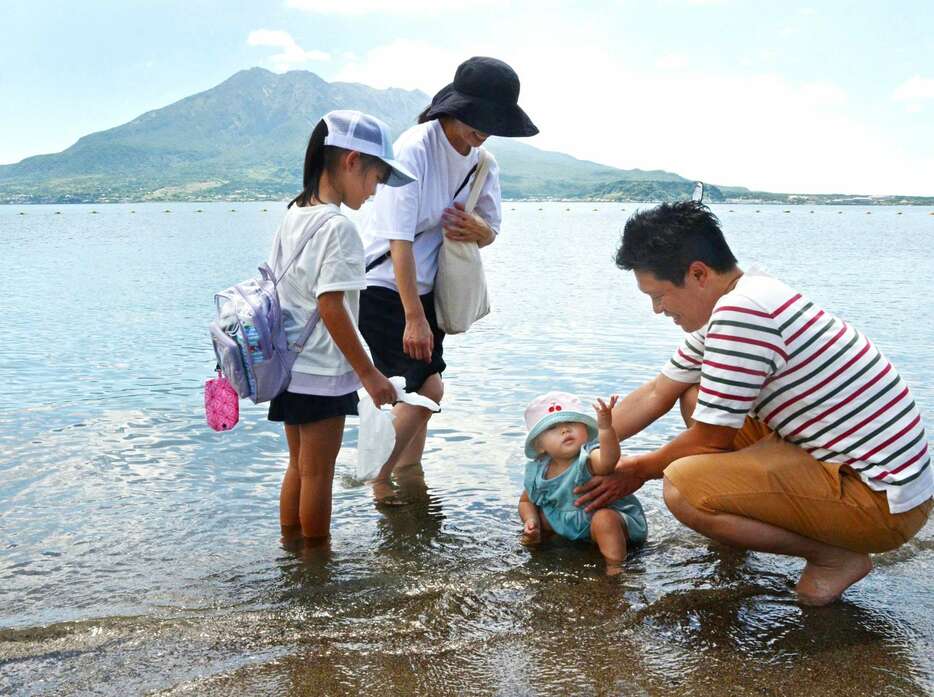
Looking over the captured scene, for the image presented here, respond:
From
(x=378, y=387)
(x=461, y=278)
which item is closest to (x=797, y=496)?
(x=378, y=387)

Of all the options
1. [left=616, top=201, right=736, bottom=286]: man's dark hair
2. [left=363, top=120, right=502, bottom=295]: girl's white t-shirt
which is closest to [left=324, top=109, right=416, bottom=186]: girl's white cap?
[left=363, top=120, right=502, bottom=295]: girl's white t-shirt

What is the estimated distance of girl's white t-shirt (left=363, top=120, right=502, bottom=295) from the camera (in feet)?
14.7

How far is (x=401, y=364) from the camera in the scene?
4.88m

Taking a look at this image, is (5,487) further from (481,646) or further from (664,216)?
(664,216)

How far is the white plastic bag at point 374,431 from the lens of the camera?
4.13 meters

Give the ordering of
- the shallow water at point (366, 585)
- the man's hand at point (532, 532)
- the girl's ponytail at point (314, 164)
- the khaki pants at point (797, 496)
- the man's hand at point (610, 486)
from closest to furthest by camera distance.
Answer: the shallow water at point (366, 585), the khaki pants at point (797, 496), the girl's ponytail at point (314, 164), the man's hand at point (610, 486), the man's hand at point (532, 532)

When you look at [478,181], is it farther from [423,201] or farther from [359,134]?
[359,134]

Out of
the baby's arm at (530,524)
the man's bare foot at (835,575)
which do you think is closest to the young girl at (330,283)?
the baby's arm at (530,524)

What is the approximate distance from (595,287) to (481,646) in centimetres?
1542

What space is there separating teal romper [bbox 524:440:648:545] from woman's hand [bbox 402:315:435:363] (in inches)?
30.3

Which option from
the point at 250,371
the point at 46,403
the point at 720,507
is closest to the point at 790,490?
the point at 720,507

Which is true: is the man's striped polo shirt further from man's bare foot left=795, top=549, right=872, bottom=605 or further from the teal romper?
the teal romper

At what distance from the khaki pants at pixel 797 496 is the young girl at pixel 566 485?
25.9 inches

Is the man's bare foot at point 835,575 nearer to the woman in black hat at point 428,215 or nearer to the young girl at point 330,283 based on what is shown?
the young girl at point 330,283
